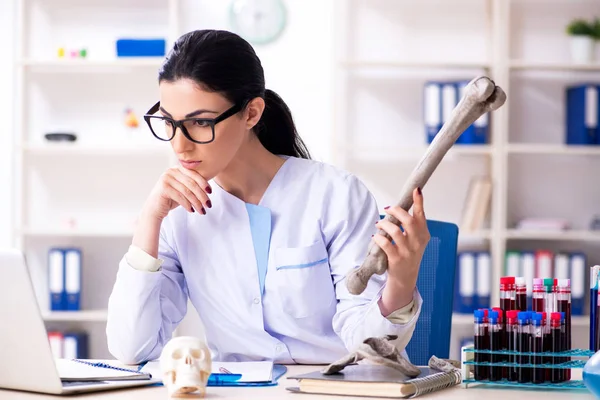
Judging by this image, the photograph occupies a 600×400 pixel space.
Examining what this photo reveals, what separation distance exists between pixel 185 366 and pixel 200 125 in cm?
58

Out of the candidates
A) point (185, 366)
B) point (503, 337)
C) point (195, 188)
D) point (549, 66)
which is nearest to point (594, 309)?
point (503, 337)

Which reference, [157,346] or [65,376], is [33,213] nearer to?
[157,346]

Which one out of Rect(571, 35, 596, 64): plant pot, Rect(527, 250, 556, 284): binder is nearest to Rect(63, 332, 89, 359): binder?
Rect(527, 250, 556, 284): binder

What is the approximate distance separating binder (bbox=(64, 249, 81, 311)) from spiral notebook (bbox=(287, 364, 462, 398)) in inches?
107

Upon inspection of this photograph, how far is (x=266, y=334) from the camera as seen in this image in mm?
1673

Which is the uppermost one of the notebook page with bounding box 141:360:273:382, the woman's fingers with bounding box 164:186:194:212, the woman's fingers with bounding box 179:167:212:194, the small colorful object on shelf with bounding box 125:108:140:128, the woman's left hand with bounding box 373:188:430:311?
the small colorful object on shelf with bounding box 125:108:140:128

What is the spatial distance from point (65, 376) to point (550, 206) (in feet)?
10.5

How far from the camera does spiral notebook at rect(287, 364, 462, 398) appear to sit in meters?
1.18

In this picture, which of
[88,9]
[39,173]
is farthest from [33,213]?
[88,9]

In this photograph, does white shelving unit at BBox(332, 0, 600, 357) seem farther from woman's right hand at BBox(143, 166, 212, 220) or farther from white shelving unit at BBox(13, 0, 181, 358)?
woman's right hand at BBox(143, 166, 212, 220)

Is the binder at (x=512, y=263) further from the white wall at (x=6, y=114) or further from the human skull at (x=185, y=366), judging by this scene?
the human skull at (x=185, y=366)

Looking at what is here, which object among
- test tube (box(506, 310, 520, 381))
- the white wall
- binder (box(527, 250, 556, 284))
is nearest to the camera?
test tube (box(506, 310, 520, 381))

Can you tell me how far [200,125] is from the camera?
158cm

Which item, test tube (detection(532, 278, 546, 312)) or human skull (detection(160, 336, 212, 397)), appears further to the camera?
test tube (detection(532, 278, 546, 312))
